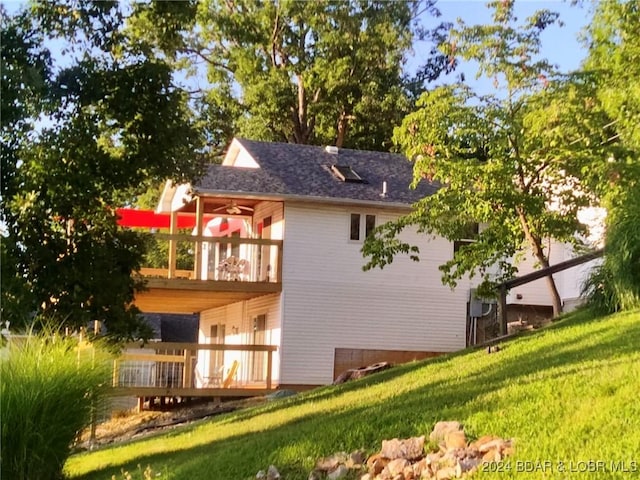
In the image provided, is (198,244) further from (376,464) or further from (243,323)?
(376,464)

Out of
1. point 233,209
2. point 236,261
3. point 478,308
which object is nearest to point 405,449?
point 236,261

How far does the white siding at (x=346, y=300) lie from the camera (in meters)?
22.5

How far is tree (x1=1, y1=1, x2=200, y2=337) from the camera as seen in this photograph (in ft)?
28.9

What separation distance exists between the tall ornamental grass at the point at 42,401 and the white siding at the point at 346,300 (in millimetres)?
13561

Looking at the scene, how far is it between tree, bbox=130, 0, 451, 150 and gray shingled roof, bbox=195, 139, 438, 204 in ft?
32.5

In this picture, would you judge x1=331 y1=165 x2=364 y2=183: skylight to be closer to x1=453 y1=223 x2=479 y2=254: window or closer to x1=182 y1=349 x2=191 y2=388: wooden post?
x1=453 y1=223 x2=479 y2=254: window

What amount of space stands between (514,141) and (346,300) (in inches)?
344

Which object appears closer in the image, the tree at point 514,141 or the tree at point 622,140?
the tree at point 622,140

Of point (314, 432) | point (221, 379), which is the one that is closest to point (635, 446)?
point (314, 432)

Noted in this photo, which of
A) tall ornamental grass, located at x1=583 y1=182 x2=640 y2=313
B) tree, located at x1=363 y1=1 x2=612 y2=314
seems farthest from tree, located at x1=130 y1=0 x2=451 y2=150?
tall ornamental grass, located at x1=583 y1=182 x2=640 y2=313

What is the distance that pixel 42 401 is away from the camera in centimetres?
831

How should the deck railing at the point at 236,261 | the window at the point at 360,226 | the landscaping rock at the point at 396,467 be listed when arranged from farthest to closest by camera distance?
the window at the point at 360,226 < the deck railing at the point at 236,261 < the landscaping rock at the point at 396,467

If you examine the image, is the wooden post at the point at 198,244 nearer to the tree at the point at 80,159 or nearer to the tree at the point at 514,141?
the tree at the point at 514,141

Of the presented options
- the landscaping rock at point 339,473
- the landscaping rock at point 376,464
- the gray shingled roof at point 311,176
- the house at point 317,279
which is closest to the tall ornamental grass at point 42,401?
the landscaping rock at point 339,473
